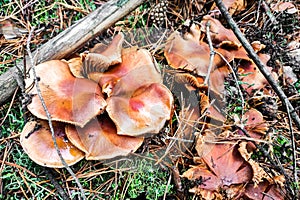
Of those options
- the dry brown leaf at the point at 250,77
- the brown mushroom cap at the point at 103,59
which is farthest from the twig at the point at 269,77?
the brown mushroom cap at the point at 103,59

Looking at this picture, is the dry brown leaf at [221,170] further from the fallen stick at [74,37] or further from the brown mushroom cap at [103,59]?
the fallen stick at [74,37]

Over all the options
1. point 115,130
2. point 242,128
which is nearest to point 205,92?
point 242,128

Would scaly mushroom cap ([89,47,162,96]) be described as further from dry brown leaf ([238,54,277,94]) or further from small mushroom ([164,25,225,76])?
dry brown leaf ([238,54,277,94])

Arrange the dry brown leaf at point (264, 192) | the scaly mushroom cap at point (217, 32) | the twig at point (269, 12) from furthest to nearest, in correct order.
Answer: the twig at point (269, 12), the scaly mushroom cap at point (217, 32), the dry brown leaf at point (264, 192)

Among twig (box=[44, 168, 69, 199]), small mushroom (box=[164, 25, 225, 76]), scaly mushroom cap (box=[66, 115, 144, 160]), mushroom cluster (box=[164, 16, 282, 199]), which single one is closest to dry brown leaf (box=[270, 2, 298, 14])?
mushroom cluster (box=[164, 16, 282, 199])

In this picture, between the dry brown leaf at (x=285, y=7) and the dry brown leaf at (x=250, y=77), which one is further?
the dry brown leaf at (x=285, y=7)

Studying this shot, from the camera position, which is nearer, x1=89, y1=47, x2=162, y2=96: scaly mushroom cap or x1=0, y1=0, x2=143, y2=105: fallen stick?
x1=89, y1=47, x2=162, y2=96: scaly mushroom cap

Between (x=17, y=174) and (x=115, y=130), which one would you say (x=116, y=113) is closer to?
(x=115, y=130)
